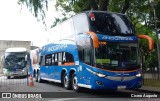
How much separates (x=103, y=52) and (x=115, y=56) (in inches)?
22.6

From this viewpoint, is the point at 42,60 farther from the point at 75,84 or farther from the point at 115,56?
the point at 115,56

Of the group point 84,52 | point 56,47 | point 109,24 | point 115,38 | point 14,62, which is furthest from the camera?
point 14,62

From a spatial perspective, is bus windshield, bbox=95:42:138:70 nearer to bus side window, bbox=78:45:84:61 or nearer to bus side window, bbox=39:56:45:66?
bus side window, bbox=78:45:84:61

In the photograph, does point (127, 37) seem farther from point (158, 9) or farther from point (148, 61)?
point (158, 9)

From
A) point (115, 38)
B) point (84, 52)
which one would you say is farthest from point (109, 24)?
point (84, 52)

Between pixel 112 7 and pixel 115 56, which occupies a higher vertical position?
pixel 112 7

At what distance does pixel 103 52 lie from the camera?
1491 cm

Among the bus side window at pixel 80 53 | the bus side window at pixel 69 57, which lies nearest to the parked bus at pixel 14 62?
the bus side window at pixel 69 57

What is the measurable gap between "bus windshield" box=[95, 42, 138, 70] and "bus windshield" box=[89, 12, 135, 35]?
760mm

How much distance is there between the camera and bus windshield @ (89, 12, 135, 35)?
611 inches

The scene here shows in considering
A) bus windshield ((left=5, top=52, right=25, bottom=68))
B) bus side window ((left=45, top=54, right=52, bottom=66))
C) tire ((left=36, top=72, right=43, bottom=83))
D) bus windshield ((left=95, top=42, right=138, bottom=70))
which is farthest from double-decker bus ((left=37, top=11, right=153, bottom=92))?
bus windshield ((left=5, top=52, right=25, bottom=68))

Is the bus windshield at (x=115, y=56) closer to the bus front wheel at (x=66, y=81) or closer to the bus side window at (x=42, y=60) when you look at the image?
the bus front wheel at (x=66, y=81)

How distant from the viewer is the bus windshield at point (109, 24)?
15531 mm

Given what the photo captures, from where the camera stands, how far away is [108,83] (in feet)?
48.1
